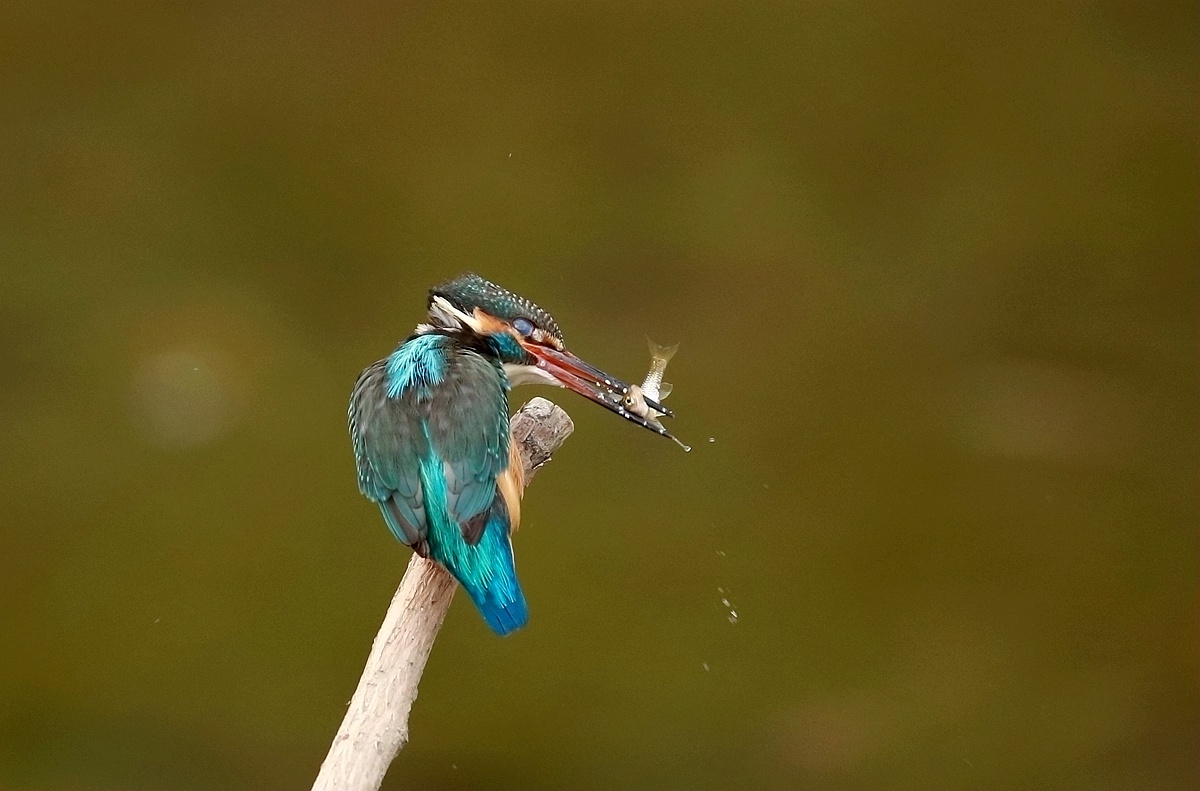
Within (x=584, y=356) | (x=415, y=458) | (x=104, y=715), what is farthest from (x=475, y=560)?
(x=584, y=356)

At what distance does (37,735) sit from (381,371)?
60.7 inches

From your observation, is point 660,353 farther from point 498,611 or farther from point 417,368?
point 498,611

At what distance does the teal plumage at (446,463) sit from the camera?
149 cm

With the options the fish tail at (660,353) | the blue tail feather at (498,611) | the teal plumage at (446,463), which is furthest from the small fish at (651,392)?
the blue tail feather at (498,611)

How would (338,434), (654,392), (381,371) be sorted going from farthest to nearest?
1. (338,434)
2. (654,392)
3. (381,371)

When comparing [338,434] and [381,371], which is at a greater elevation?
[338,434]

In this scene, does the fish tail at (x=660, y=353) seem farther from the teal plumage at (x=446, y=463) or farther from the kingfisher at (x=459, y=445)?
the teal plumage at (x=446, y=463)

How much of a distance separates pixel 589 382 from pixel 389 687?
0.59 metres

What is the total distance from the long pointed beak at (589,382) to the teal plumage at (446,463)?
152mm

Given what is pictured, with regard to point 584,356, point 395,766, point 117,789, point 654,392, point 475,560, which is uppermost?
point 584,356

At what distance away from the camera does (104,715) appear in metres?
2.81

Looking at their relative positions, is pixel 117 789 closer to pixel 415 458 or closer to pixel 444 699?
pixel 444 699

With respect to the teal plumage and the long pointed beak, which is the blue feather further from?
the long pointed beak

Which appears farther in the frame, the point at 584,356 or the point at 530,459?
the point at 584,356
